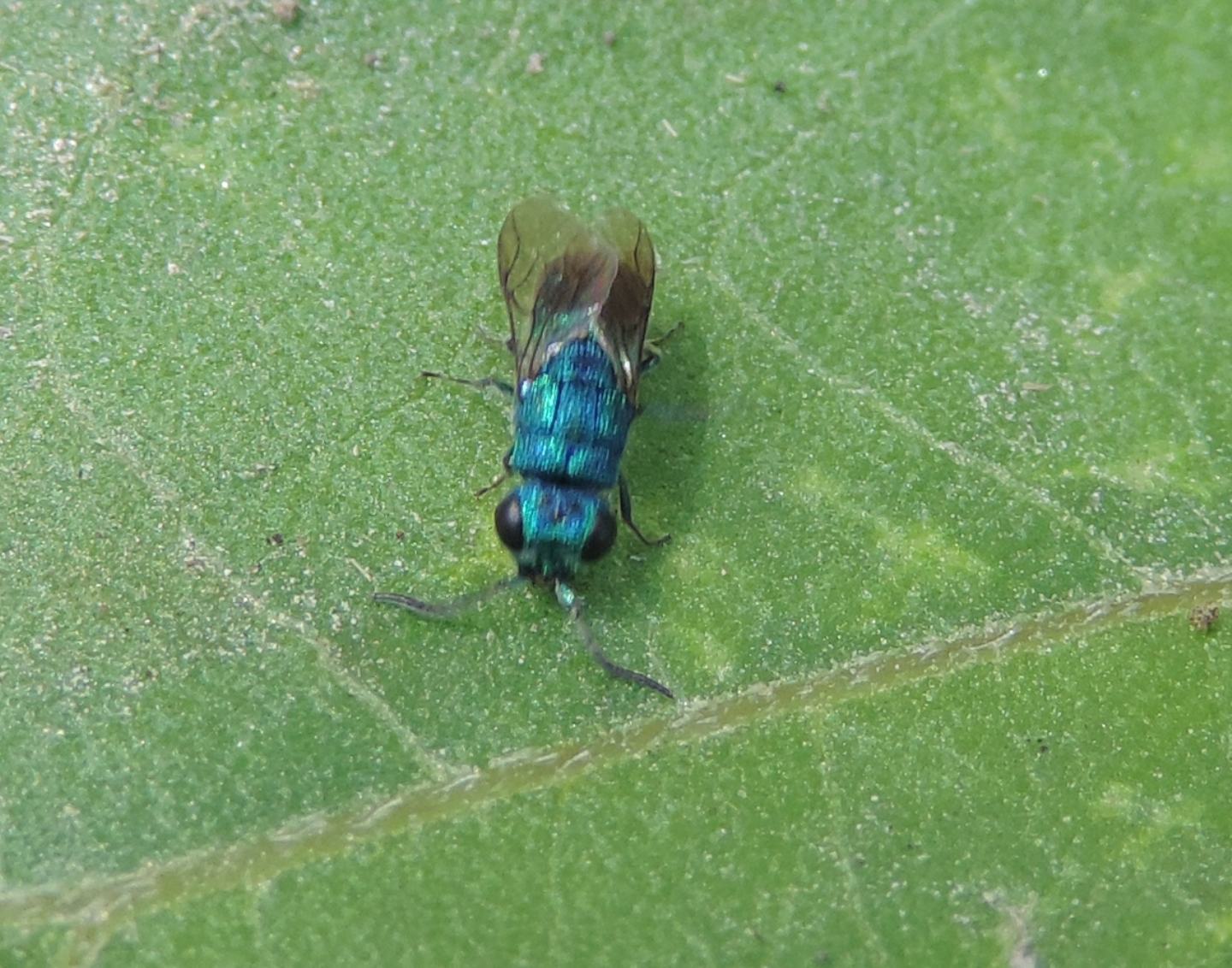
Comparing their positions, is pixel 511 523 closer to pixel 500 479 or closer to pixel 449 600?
pixel 500 479

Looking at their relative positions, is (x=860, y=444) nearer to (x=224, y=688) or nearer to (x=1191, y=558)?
(x=1191, y=558)

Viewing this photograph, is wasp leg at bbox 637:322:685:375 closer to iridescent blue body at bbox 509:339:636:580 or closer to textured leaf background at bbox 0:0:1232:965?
textured leaf background at bbox 0:0:1232:965

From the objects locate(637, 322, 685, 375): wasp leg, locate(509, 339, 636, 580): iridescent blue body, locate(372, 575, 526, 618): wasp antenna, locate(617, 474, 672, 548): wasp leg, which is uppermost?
locate(637, 322, 685, 375): wasp leg

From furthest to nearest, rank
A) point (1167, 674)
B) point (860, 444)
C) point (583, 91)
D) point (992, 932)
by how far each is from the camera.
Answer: point (583, 91), point (860, 444), point (1167, 674), point (992, 932)

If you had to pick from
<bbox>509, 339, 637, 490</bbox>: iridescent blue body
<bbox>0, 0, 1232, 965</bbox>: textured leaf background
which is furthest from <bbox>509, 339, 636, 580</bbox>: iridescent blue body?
<bbox>0, 0, 1232, 965</bbox>: textured leaf background

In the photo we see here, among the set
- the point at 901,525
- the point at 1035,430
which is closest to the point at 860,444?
the point at 901,525

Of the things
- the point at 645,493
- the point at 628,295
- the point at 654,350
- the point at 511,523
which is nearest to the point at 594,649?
the point at 511,523

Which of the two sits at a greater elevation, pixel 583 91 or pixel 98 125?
pixel 583 91
